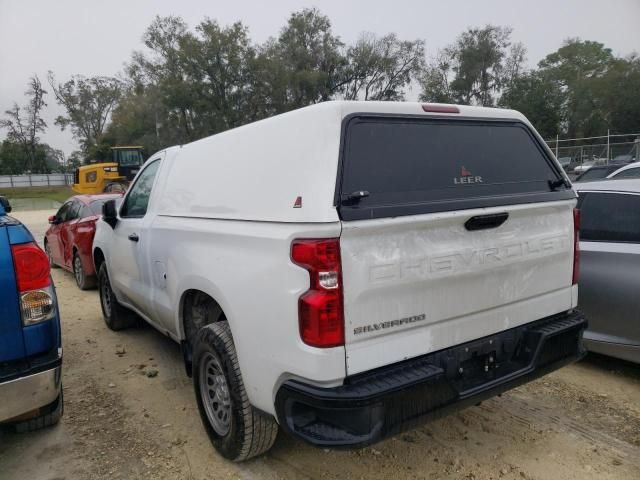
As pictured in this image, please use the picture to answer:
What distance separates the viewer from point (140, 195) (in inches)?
175

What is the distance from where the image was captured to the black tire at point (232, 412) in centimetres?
267

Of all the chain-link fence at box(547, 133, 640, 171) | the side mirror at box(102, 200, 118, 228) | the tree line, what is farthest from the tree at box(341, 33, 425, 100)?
the side mirror at box(102, 200, 118, 228)

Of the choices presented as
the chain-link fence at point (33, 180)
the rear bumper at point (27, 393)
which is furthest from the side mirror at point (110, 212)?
the chain-link fence at point (33, 180)

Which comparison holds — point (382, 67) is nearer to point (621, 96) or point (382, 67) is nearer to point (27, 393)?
point (621, 96)

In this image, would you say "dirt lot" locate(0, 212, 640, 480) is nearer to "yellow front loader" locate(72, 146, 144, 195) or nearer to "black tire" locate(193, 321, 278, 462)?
"black tire" locate(193, 321, 278, 462)

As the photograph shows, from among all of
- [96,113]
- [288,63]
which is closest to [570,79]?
[288,63]

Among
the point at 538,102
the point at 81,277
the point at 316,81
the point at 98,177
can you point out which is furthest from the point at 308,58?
the point at 81,277

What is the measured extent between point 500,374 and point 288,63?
52.7 meters

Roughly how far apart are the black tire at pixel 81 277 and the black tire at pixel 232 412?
5467 millimetres

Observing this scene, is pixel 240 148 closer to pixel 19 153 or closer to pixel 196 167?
pixel 196 167

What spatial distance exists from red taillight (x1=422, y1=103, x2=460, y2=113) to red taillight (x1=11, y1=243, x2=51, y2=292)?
229cm

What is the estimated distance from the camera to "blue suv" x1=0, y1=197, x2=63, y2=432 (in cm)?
254

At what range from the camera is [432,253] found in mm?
2357

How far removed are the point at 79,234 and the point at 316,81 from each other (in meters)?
46.6
